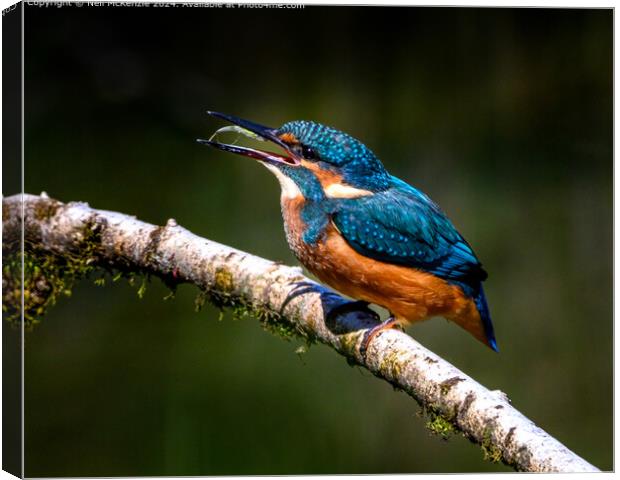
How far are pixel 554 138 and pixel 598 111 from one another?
0.81ft

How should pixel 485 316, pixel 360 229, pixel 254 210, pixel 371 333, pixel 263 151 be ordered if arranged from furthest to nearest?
1. pixel 254 210
2. pixel 485 316
3. pixel 263 151
4. pixel 360 229
5. pixel 371 333

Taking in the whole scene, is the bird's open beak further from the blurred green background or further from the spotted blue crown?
the blurred green background

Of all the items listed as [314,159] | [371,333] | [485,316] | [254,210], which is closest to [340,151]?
[314,159]

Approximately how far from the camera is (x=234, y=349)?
4418mm

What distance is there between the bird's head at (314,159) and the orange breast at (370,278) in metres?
0.12

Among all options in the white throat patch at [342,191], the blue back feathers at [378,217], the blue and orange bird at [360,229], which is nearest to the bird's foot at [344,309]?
the blue and orange bird at [360,229]

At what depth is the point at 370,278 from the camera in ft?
12.1

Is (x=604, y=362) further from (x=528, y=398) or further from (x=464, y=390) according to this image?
(x=464, y=390)

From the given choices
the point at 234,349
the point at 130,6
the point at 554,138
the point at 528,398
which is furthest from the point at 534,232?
the point at 130,6

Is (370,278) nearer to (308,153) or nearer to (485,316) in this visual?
(308,153)

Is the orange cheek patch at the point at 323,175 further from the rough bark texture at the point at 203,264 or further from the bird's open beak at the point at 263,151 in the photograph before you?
the rough bark texture at the point at 203,264

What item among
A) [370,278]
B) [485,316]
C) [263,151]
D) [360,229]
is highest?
[263,151]

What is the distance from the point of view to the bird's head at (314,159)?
3.75 meters

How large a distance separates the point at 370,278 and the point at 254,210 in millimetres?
1105
